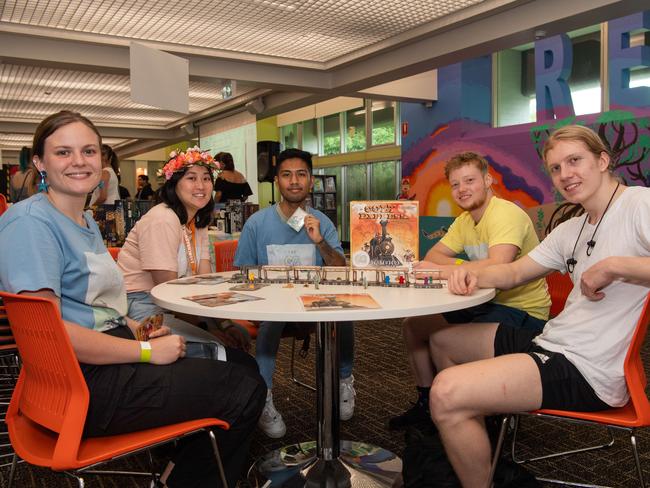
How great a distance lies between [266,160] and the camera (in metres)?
10.9

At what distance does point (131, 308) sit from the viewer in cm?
251

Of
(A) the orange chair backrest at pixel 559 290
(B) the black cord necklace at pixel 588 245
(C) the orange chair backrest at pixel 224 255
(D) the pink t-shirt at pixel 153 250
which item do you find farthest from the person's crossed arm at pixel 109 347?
(A) the orange chair backrest at pixel 559 290

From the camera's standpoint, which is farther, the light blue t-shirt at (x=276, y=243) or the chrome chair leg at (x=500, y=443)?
the light blue t-shirt at (x=276, y=243)

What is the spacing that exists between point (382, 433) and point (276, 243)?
108 centimetres

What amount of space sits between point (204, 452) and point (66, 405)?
17.8 inches

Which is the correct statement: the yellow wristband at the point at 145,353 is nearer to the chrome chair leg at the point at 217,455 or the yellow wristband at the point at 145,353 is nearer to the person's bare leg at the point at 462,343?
the chrome chair leg at the point at 217,455

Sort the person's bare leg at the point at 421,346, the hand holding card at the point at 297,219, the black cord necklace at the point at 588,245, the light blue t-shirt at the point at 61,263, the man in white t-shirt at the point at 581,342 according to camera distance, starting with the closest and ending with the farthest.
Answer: the light blue t-shirt at the point at 61,263, the man in white t-shirt at the point at 581,342, the black cord necklace at the point at 588,245, the person's bare leg at the point at 421,346, the hand holding card at the point at 297,219

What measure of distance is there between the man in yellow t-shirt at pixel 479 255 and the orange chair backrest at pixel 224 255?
1130mm

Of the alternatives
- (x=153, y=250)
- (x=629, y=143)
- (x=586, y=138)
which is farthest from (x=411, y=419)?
(x=629, y=143)

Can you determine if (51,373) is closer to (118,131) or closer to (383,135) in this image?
(383,135)

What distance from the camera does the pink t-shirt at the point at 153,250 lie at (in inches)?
98.0

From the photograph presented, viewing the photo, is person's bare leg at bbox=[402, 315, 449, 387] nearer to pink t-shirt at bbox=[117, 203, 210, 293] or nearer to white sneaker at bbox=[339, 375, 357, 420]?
white sneaker at bbox=[339, 375, 357, 420]

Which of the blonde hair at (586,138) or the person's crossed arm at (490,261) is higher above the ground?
the blonde hair at (586,138)

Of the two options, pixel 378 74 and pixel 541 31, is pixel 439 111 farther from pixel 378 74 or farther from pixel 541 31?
pixel 541 31
